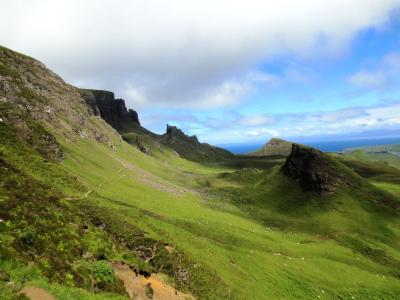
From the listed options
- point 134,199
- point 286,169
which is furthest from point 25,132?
point 286,169

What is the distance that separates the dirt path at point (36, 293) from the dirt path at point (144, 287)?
9718mm

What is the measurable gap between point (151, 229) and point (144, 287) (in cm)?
1740

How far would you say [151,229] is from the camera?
51.0 m

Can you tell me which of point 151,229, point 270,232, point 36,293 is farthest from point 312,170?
point 36,293

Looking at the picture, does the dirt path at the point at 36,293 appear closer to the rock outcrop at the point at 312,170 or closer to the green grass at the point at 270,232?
the green grass at the point at 270,232

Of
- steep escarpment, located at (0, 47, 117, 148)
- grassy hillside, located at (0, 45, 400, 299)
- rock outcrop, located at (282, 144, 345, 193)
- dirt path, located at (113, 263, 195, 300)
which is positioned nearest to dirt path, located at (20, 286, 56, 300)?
grassy hillside, located at (0, 45, 400, 299)

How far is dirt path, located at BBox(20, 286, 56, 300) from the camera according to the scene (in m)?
22.1

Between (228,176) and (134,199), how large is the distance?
113214 mm

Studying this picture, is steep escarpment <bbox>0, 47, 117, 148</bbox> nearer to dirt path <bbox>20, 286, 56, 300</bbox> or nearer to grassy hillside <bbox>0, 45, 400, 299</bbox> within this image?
grassy hillside <bbox>0, 45, 400, 299</bbox>

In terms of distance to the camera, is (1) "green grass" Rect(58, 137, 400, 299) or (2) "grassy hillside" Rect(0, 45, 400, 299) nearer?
A: (2) "grassy hillside" Rect(0, 45, 400, 299)

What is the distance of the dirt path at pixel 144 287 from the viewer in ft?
107

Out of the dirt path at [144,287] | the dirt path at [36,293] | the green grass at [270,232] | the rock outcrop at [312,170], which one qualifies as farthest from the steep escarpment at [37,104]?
the rock outcrop at [312,170]

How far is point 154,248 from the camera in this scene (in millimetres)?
44188

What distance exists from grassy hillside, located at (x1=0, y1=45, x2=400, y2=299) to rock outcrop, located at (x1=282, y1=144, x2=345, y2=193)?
2.86m
